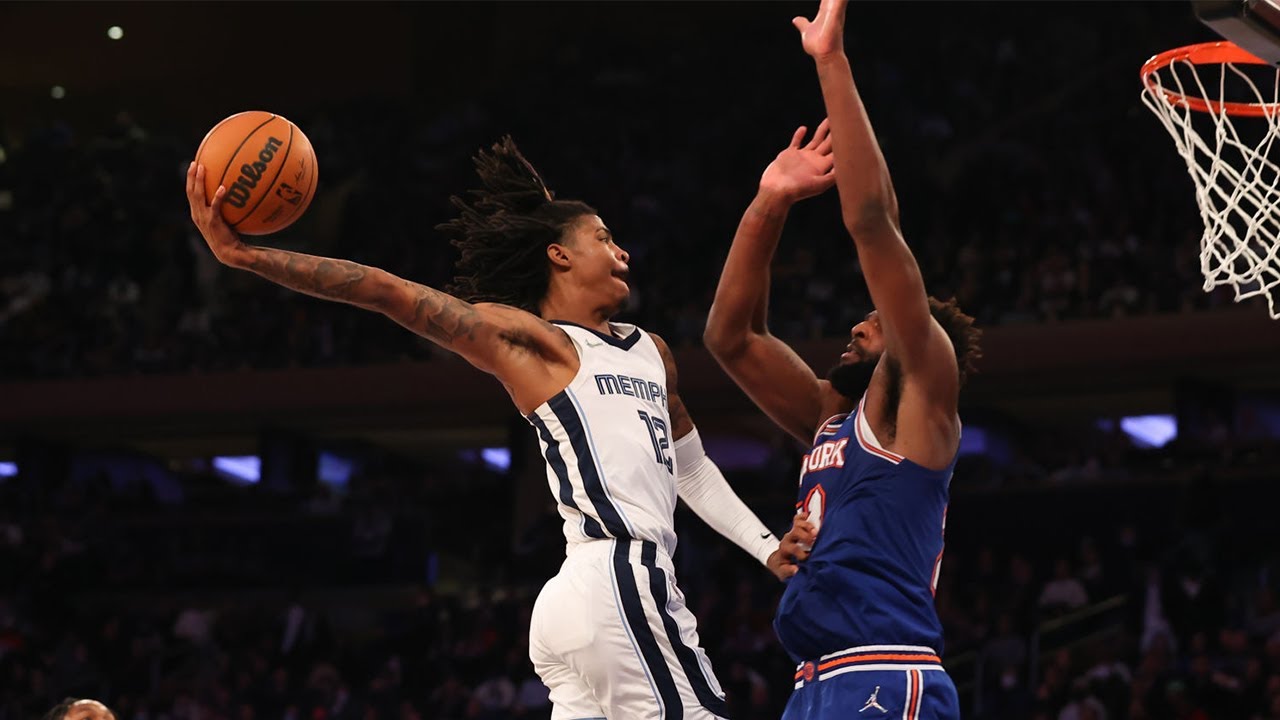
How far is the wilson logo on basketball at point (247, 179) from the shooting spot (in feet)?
12.5

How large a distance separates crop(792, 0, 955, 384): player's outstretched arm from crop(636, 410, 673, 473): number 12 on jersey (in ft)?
2.22

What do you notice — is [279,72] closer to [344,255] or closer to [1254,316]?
[344,255]

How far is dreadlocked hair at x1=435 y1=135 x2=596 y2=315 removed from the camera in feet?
14.0

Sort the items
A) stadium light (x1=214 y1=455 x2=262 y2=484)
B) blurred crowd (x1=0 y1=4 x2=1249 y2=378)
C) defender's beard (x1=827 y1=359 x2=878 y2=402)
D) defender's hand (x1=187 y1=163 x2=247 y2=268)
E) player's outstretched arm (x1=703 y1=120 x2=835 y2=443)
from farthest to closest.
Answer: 1. stadium light (x1=214 y1=455 x2=262 y2=484)
2. blurred crowd (x1=0 y1=4 x2=1249 y2=378)
3. player's outstretched arm (x1=703 y1=120 x2=835 y2=443)
4. defender's beard (x1=827 y1=359 x2=878 y2=402)
5. defender's hand (x1=187 y1=163 x2=247 y2=268)

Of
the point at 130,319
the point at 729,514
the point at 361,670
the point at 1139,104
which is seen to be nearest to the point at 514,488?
the point at 361,670

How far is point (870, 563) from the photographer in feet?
12.4

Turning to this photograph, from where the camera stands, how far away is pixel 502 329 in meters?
3.93

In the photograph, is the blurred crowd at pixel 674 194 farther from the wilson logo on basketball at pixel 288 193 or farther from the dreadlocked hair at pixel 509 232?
the wilson logo on basketball at pixel 288 193

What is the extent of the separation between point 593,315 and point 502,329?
34 cm

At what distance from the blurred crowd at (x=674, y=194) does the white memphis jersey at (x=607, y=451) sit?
32.9ft

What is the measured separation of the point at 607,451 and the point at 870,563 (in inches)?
26.7

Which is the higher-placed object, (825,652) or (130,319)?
(130,319)

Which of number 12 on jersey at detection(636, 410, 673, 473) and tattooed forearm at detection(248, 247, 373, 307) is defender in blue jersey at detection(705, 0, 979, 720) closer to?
number 12 on jersey at detection(636, 410, 673, 473)

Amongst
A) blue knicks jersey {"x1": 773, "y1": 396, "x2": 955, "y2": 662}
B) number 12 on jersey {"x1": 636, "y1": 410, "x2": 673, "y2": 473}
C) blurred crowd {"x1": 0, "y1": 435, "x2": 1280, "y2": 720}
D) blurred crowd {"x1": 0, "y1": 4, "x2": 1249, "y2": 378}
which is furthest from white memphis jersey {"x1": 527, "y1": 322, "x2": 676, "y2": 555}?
blurred crowd {"x1": 0, "y1": 4, "x2": 1249, "y2": 378}
